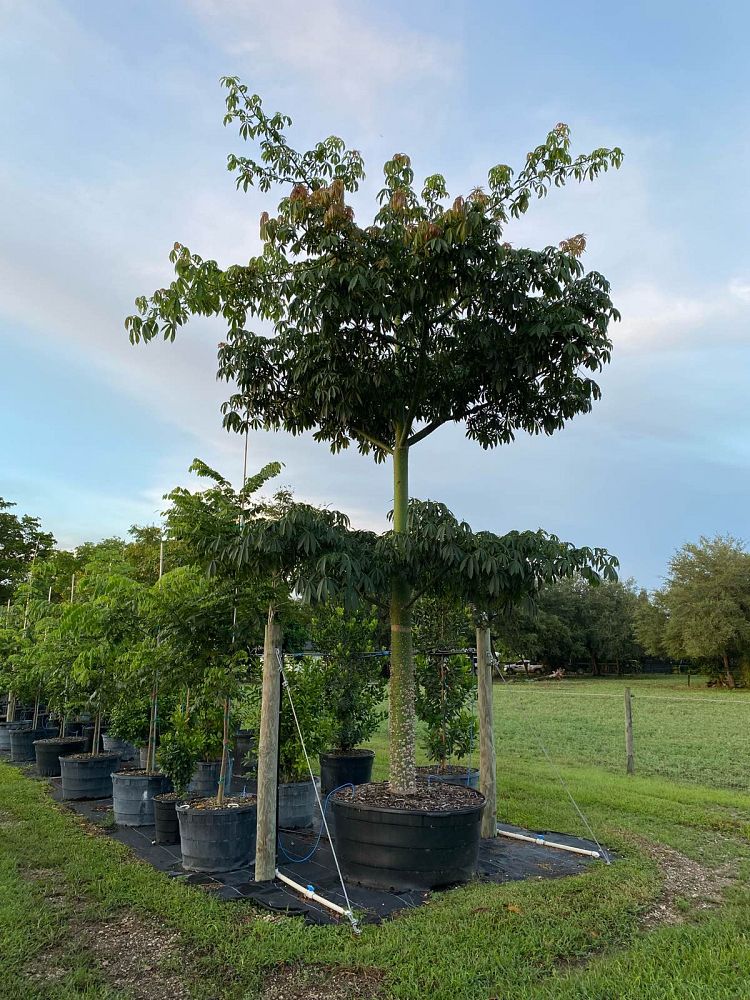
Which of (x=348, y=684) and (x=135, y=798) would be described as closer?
(x=135, y=798)

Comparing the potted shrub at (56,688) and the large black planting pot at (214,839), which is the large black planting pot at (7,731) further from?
the large black planting pot at (214,839)

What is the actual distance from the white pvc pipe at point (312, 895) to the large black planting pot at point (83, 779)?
4.04 m

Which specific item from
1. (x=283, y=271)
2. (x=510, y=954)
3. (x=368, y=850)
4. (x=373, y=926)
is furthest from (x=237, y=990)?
(x=283, y=271)

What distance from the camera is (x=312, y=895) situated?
434 cm

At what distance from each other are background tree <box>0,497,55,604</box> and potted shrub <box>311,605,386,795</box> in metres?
18.7

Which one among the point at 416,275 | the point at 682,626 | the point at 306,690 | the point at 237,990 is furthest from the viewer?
the point at 682,626

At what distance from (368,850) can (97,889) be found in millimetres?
1817

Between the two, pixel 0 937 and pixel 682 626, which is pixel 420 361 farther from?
pixel 682 626

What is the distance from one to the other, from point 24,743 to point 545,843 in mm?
9158

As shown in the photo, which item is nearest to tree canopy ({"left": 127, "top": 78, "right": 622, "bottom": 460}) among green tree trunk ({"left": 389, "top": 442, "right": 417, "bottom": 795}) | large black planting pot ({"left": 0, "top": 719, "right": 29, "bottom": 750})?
green tree trunk ({"left": 389, "top": 442, "right": 417, "bottom": 795})

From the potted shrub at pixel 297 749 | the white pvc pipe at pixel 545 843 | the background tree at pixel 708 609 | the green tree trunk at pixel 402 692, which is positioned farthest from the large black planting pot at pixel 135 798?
the background tree at pixel 708 609

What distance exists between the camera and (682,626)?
3788cm

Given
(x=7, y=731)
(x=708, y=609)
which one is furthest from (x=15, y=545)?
(x=708, y=609)

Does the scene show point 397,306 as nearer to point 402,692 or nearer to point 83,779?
point 402,692
